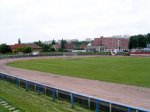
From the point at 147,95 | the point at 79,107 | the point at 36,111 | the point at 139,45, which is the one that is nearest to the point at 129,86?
the point at 147,95

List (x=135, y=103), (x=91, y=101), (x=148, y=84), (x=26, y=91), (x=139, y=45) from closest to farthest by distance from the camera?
(x=91, y=101), (x=135, y=103), (x=26, y=91), (x=148, y=84), (x=139, y=45)

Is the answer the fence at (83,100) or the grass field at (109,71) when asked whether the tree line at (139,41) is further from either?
the fence at (83,100)

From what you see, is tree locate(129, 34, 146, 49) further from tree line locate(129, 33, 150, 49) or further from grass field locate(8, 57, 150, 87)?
grass field locate(8, 57, 150, 87)

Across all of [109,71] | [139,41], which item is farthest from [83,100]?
[139,41]

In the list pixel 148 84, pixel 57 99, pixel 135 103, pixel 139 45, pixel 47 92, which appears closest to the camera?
pixel 135 103

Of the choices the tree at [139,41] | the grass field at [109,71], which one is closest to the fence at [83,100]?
the grass field at [109,71]

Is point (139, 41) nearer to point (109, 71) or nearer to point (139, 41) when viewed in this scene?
point (139, 41)

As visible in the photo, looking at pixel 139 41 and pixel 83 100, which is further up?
pixel 139 41

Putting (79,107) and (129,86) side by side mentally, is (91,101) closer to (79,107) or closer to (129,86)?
(79,107)

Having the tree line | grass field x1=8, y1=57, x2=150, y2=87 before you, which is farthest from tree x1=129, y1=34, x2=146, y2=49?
grass field x1=8, y1=57, x2=150, y2=87

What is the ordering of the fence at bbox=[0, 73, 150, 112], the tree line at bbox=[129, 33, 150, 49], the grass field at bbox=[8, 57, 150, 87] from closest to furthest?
the fence at bbox=[0, 73, 150, 112] < the grass field at bbox=[8, 57, 150, 87] < the tree line at bbox=[129, 33, 150, 49]

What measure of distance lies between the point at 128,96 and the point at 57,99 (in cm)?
474

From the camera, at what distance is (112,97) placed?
57.9 feet

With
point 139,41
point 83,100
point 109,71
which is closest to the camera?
point 83,100
